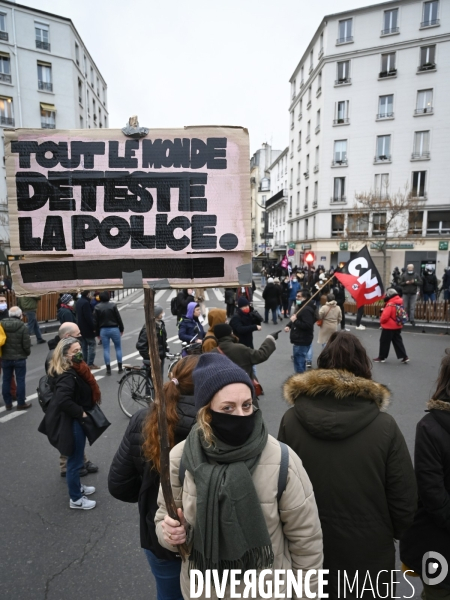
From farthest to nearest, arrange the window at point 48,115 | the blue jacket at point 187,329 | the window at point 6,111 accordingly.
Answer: the window at point 48,115, the window at point 6,111, the blue jacket at point 187,329

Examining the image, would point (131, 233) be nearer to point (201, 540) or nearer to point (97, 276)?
point (97, 276)

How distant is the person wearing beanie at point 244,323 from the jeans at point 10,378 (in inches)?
144

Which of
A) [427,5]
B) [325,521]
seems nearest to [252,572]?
[325,521]

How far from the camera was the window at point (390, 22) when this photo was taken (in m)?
29.2

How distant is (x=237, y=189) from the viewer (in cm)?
194

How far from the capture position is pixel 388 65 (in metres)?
30.0

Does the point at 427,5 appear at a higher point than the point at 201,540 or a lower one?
higher

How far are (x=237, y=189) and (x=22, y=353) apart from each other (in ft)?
18.2

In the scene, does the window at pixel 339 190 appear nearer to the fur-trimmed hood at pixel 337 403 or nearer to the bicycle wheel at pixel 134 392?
the bicycle wheel at pixel 134 392

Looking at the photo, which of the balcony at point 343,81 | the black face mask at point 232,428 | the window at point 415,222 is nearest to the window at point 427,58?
the balcony at point 343,81

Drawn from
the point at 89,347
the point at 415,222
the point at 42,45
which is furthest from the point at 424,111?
the point at 42,45

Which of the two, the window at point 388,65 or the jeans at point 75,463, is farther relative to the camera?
the window at point 388,65

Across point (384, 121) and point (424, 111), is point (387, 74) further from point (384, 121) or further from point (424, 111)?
point (424, 111)

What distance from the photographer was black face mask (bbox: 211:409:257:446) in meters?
1.63
